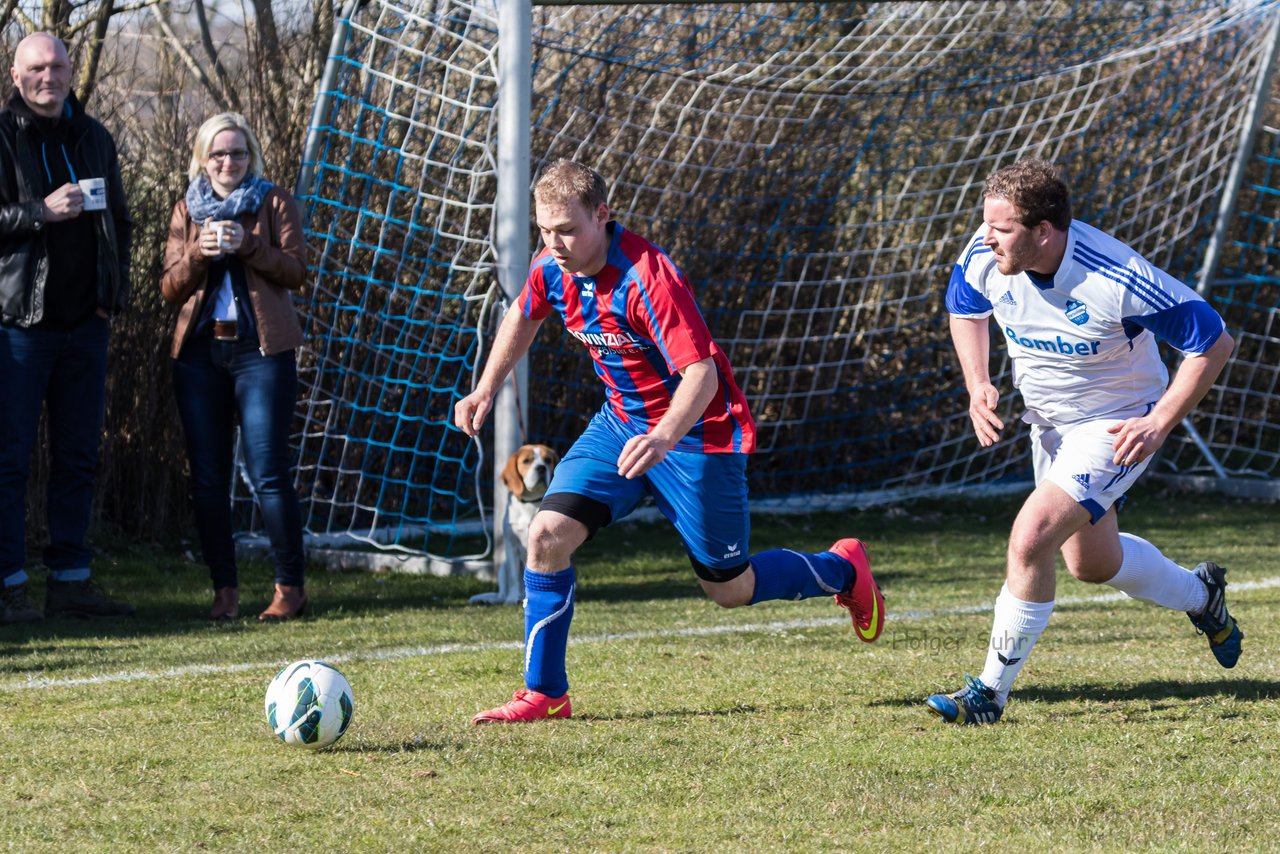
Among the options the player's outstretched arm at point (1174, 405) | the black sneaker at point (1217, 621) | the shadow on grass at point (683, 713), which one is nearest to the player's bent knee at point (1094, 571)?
the black sneaker at point (1217, 621)

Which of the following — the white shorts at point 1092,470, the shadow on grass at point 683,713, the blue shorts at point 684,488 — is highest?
the white shorts at point 1092,470

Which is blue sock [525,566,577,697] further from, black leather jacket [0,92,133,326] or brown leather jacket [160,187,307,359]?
black leather jacket [0,92,133,326]

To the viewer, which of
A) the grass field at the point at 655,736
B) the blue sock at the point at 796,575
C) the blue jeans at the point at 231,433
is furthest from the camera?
the blue jeans at the point at 231,433

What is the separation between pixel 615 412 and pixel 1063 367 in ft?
4.39

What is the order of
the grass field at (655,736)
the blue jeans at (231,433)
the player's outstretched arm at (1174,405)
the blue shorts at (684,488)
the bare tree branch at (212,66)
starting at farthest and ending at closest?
the bare tree branch at (212,66) < the blue jeans at (231,433) < the blue shorts at (684,488) < the player's outstretched arm at (1174,405) < the grass field at (655,736)

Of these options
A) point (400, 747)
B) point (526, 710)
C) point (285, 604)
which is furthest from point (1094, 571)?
point (285, 604)

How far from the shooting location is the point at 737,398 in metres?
4.79

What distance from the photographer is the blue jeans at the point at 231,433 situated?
258 inches

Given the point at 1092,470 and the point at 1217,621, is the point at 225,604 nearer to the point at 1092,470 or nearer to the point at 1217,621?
the point at 1092,470

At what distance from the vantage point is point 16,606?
256 inches

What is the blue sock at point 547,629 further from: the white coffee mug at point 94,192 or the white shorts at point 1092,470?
the white coffee mug at point 94,192

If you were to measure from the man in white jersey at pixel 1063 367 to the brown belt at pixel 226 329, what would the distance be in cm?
306

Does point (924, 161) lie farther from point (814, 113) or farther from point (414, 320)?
point (414, 320)

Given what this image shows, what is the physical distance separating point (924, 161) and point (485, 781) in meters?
7.67
